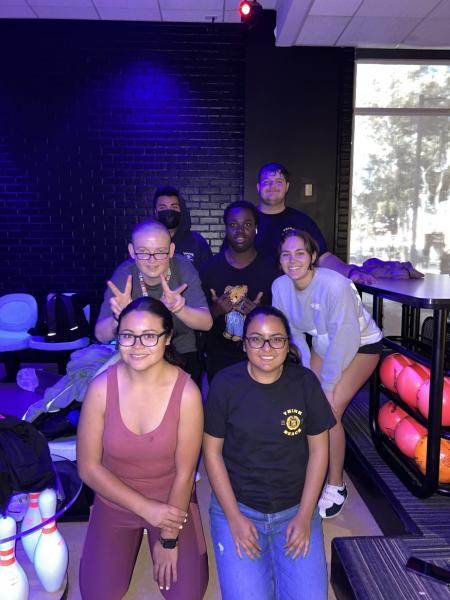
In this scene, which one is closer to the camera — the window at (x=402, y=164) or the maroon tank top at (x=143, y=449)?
the maroon tank top at (x=143, y=449)

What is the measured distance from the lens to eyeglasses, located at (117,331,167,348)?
172 cm

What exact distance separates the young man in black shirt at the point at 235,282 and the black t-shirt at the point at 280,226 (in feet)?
1.06

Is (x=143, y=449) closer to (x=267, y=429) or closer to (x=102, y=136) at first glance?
(x=267, y=429)

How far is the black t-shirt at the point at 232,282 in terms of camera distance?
2840 millimetres

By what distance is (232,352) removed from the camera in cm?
285

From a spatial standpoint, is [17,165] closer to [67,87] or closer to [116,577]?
[67,87]

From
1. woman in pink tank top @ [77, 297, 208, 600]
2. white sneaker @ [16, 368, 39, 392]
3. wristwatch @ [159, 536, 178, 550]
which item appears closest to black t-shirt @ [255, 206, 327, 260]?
woman in pink tank top @ [77, 297, 208, 600]

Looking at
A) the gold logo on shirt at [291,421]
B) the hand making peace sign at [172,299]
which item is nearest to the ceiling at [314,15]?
the hand making peace sign at [172,299]

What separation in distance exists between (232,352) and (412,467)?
44.2 inches

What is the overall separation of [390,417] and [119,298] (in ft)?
5.55

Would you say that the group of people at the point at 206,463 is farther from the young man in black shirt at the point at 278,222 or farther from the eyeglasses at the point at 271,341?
the young man in black shirt at the point at 278,222

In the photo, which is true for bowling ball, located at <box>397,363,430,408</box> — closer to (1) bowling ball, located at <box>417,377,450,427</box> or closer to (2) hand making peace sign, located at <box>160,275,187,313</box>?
(1) bowling ball, located at <box>417,377,450,427</box>

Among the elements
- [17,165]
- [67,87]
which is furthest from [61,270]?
[67,87]

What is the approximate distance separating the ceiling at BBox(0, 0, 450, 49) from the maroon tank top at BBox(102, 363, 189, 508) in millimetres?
3857
